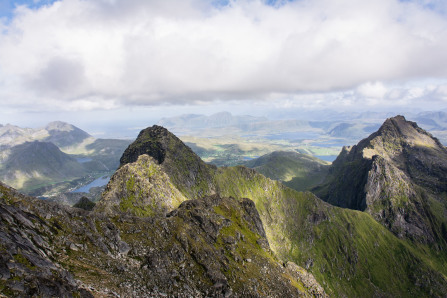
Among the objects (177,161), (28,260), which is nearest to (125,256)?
(28,260)

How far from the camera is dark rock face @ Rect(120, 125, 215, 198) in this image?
170962 millimetres

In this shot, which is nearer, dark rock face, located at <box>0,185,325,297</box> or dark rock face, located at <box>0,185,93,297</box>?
dark rock face, located at <box>0,185,93,297</box>

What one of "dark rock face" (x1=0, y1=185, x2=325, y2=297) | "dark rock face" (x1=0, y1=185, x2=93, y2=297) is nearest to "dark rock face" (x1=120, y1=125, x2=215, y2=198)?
"dark rock face" (x1=0, y1=185, x2=325, y2=297)

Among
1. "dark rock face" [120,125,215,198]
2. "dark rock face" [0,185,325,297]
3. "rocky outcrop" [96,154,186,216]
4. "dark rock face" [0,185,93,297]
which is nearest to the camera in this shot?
"dark rock face" [0,185,93,297]

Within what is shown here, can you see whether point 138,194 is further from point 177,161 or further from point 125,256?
point 177,161

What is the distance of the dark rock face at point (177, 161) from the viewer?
561ft

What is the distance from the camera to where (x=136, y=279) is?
42469 mm

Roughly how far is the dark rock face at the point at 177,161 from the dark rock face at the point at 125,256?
8575 centimetres

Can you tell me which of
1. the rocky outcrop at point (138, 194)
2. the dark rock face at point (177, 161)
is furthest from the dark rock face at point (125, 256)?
the dark rock face at point (177, 161)

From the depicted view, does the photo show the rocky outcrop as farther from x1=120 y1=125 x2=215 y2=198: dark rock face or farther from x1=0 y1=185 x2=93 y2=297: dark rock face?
x1=0 y1=185 x2=93 y2=297: dark rock face

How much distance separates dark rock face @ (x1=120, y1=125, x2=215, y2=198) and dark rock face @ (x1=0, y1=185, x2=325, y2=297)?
3376 inches

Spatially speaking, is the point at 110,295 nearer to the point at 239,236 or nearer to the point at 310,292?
the point at 239,236

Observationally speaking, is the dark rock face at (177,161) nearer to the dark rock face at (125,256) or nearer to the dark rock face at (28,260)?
the dark rock face at (125,256)

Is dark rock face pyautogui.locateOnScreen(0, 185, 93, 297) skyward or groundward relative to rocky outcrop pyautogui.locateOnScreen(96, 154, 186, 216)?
skyward
